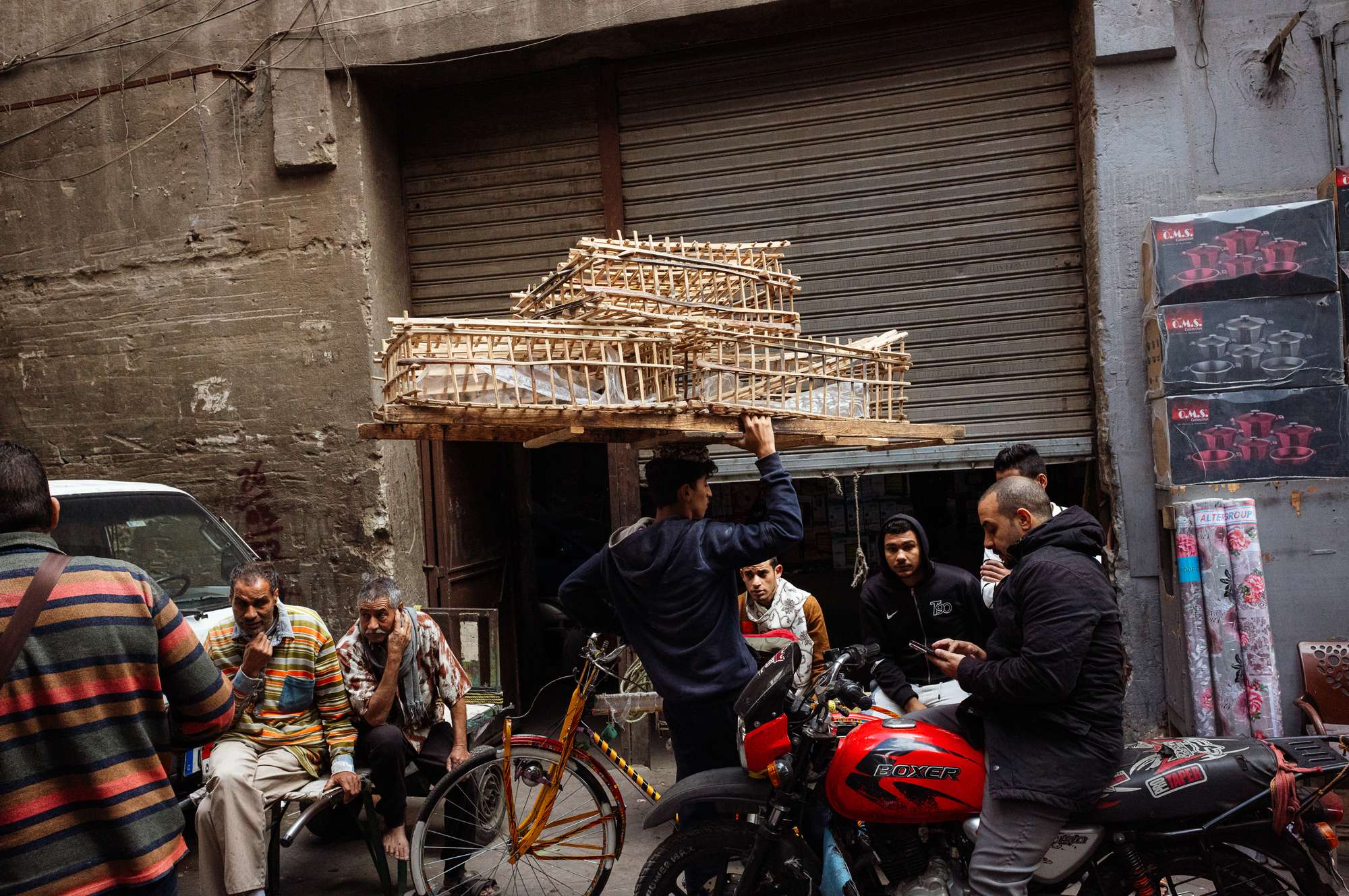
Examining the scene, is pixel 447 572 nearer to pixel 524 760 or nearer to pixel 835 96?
pixel 524 760

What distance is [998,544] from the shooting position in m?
3.18

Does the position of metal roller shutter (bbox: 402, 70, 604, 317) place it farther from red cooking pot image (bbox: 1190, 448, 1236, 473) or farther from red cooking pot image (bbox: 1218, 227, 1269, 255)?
red cooking pot image (bbox: 1190, 448, 1236, 473)

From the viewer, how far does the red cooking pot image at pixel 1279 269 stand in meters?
5.16

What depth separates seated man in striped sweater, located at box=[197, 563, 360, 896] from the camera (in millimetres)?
3896

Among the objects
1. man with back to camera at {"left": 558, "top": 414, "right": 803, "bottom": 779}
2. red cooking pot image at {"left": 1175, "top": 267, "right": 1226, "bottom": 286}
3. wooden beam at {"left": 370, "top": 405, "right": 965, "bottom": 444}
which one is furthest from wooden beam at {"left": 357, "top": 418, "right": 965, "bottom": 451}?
red cooking pot image at {"left": 1175, "top": 267, "right": 1226, "bottom": 286}

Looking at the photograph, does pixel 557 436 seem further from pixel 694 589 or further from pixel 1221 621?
pixel 1221 621

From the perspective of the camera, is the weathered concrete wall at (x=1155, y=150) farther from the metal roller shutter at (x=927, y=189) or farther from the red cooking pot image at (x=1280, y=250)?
the red cooking pot image at (x=1280, y=250)

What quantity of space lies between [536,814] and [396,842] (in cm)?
82

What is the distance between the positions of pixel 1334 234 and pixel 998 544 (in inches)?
139

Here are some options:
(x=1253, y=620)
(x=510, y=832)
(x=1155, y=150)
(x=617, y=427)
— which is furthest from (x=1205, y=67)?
(x=510, y=832)

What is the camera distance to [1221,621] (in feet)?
16.7

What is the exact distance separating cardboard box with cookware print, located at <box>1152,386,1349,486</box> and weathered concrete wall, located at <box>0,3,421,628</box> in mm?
5098

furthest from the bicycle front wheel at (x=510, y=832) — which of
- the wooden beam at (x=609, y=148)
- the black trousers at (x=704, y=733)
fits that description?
the wooden beam at (x=609, y=148)

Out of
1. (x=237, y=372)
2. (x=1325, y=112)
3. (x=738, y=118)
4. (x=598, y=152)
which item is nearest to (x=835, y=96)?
(x=738, y=118)
